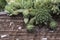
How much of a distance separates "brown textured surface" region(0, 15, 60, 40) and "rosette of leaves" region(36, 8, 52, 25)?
0.27 meters

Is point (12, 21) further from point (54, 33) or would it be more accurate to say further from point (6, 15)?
point (54, 33)

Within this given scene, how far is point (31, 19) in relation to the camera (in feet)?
21.1

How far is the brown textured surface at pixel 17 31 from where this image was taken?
6355mm

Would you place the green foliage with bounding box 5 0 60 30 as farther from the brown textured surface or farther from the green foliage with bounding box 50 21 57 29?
the brown textured surface

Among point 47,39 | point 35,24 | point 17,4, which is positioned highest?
point 17,4

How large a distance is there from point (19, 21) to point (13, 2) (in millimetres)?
641

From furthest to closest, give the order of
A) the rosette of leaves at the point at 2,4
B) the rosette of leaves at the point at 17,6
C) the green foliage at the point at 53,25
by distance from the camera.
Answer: the rosette of leaves at the point at 2,4
the rosette of leaves at the point at 17,6
the green foliage at the point at 53,25

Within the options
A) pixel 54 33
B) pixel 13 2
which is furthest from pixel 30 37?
pixel 13 2

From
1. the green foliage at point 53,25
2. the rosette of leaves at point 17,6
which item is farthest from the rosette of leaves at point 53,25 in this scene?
the rosette of leaves at point 17,6

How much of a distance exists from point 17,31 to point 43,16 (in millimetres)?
884

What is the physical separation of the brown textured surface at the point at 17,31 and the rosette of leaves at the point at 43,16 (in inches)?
10.4

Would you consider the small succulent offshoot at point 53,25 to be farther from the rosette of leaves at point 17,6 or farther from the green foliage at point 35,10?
the rosette of leaves at point 17,6

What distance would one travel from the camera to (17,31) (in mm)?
6453

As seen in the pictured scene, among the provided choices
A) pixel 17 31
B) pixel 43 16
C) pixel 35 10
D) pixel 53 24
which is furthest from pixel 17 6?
pixel 53 24
